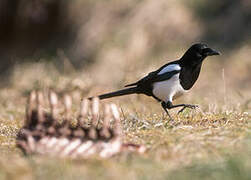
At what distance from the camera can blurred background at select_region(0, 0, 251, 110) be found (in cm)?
969

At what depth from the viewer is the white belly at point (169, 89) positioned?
502 cm

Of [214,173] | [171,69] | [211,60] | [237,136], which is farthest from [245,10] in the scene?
[214,173]

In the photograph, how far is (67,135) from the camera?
2.90 metres

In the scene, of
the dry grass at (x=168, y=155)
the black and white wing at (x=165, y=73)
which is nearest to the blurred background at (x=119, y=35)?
the black and white wing at (x=165, y=73)

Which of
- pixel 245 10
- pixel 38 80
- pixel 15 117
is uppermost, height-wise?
pixel 245 10

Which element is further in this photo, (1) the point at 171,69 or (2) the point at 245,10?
(2) the point at 245,10

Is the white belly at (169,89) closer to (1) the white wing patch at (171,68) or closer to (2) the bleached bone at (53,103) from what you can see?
(1) the white wing patch at (171,68)

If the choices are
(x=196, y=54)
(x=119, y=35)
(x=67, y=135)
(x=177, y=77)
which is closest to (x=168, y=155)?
(x=67, y=135)

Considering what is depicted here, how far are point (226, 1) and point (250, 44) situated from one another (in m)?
1.56

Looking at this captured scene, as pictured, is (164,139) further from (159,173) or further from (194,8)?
(194,8)

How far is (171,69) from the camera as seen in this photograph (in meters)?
5.07

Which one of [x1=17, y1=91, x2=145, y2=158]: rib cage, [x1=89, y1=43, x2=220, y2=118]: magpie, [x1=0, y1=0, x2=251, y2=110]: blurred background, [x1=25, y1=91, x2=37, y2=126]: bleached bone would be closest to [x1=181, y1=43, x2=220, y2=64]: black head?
[x1=89, y1=43, x2=220, y2=118]: magpie

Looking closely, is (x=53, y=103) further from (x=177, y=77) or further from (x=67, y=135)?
(x=177, y=77)

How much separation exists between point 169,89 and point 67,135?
7.53 ft
